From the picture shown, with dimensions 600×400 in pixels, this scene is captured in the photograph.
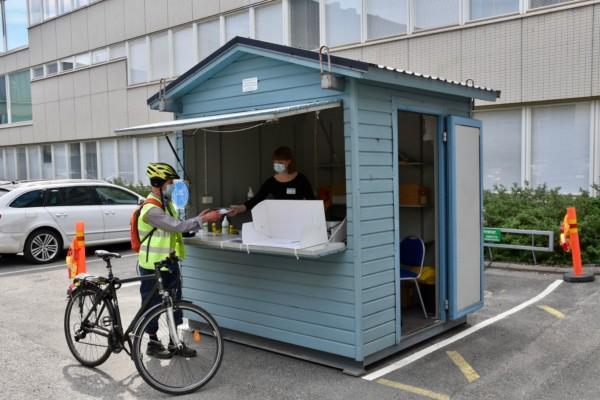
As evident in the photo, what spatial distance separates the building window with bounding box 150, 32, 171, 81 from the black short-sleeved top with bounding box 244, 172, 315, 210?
12.4m

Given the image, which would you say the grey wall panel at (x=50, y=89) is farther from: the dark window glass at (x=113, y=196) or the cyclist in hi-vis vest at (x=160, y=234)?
the cyclist in hi-vis vest at (x=160, y=234)

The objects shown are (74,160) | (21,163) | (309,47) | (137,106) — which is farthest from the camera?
(21,163)

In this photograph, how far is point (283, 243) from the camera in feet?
16.9

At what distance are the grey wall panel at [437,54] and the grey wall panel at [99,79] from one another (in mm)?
11690

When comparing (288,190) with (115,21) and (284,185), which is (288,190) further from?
(115,21)

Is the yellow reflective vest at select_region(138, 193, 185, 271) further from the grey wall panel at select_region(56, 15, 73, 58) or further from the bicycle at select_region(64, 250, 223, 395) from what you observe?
the grey wall panel at select_region(56, 15, 73, 58)

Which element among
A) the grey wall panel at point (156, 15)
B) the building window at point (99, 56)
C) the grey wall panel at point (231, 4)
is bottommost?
the building window at point (99, 56)

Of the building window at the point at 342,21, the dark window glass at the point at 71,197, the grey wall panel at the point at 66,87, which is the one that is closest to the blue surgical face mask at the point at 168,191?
the dark window glass at the point at 71,197

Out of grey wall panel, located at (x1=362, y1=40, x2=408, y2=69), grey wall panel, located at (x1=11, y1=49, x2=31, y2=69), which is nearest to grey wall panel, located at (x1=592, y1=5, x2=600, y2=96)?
grey wall panel, located at (x1=362, y1=40, x2=408, y2=69)

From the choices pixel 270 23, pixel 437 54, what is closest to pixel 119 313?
pixel 437 54

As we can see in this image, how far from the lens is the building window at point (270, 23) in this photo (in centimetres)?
1433

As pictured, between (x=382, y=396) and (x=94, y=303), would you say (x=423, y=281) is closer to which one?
(x=382, y=396)

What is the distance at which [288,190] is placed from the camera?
5887mm

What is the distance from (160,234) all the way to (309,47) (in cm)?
974
